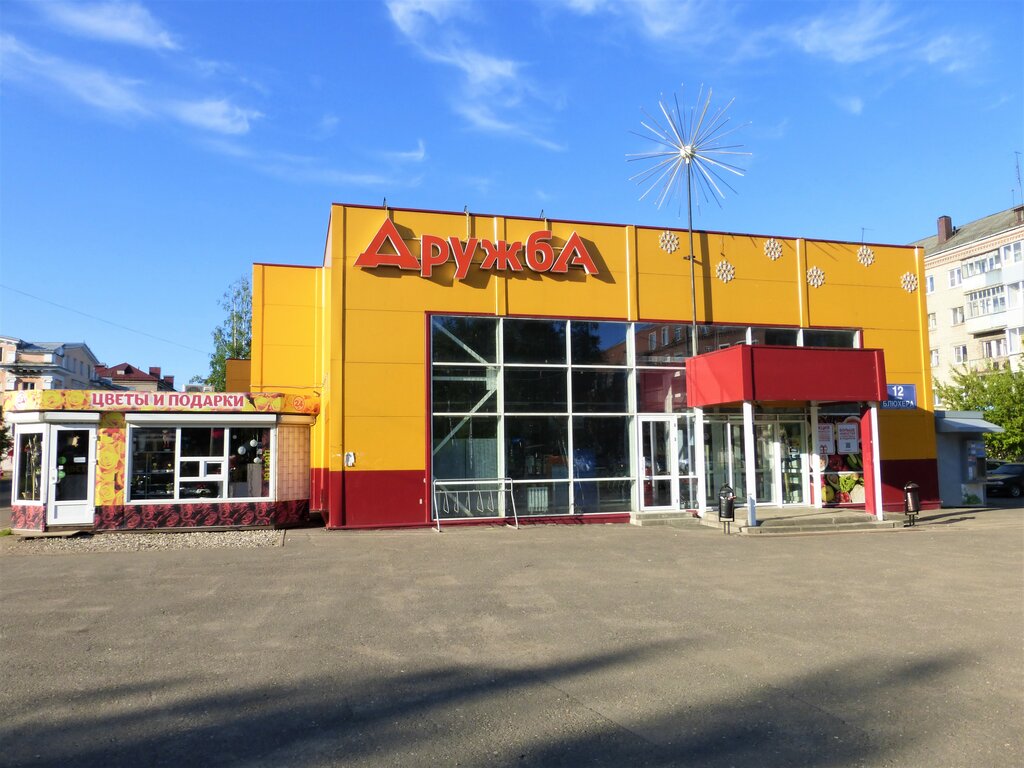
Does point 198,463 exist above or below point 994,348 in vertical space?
below

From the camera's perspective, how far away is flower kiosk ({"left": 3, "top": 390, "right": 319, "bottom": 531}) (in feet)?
50.6

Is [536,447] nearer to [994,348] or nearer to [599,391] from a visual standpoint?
[599,391]

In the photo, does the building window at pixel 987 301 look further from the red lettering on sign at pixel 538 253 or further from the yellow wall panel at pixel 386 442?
the yellow wall panel at pixel 386 442

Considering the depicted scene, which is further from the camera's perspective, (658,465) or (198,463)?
(658,465)

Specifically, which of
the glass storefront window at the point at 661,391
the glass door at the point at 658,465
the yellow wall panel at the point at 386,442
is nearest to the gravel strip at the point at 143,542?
the yellow wall panel at the point at 386,442

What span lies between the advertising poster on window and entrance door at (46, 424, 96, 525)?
17.6m

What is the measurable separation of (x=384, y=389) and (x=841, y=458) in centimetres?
1219

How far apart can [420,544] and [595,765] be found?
10.1 meters

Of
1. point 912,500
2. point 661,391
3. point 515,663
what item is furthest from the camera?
point 661,391

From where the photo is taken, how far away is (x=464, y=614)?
26.3 ft

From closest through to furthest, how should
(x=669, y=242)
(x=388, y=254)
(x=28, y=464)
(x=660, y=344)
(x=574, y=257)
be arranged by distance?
(x=28, y=464)
(x=388, y=254)
(x=574, y=257)
(x=660, y=344)
(x=669, y=242)

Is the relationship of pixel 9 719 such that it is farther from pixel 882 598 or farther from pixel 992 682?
pixel 882 598

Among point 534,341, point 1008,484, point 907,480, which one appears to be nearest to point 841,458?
point 907,480

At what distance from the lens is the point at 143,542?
1427 cm
